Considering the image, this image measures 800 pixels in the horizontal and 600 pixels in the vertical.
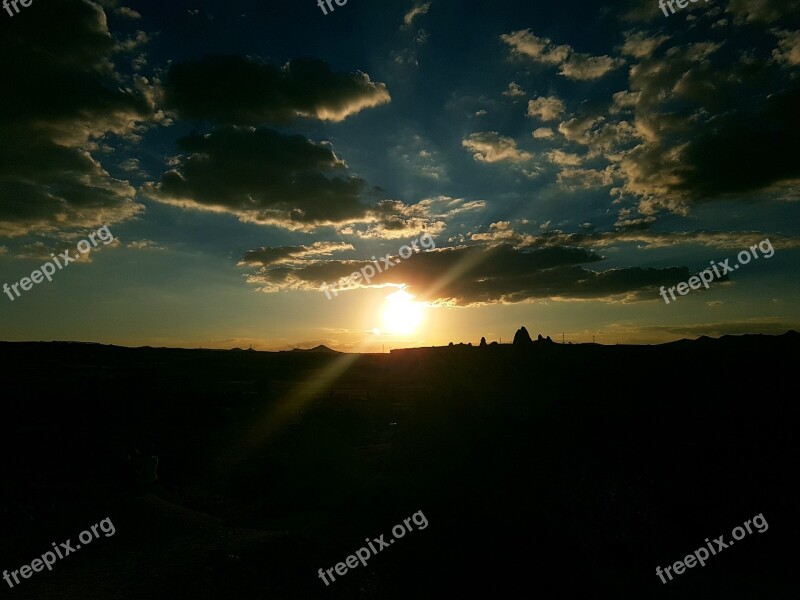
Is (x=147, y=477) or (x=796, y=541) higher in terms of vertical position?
(x=147, y=477)

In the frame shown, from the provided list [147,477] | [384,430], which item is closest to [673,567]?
[147,477]

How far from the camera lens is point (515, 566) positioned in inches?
511

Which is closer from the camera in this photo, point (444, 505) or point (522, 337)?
point (444, 505)

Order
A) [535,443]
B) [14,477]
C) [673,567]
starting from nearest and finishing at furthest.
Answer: [673,567] < [535,443] < [14,477]

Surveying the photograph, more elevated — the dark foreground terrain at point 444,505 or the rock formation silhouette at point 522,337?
the rock formation silhouette at point 522,337

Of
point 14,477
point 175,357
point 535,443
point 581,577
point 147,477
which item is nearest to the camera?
point 581,577

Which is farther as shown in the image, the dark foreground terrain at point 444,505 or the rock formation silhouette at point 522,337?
the rock formation silhouette at point 522,337

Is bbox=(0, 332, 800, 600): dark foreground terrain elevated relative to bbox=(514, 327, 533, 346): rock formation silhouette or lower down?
lower down

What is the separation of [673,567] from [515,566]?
504cm

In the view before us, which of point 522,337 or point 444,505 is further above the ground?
point 522,337

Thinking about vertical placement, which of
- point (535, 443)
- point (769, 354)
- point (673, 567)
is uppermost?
point (769, 354)

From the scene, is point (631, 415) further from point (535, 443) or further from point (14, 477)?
point (14, 477)

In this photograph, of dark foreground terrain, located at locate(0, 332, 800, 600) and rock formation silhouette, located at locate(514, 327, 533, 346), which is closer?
dark foreground terrain, located at locate(0, 332, 800, 600)

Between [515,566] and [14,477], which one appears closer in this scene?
[515,566]
